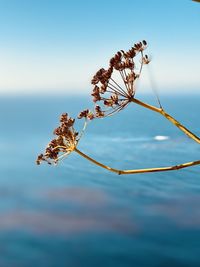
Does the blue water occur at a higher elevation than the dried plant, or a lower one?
higher

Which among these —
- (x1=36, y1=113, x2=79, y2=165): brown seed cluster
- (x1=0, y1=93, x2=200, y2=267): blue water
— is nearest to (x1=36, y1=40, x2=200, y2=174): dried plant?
(x1=36, y1=113, x2=79, y2=165): brown seed cluster

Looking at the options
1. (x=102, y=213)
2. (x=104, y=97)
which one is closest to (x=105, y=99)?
(x=104, y=97)

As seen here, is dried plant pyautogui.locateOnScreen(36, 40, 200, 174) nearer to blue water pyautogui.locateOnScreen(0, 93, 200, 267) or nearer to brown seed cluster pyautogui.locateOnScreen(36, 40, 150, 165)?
brown seed cluster pyautogui.locateOnScreen(36, 40, 150, 165)

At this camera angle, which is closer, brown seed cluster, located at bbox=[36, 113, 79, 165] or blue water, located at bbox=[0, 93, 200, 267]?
brown seed cluster, located at bbox=[36, 113, 79, 165]

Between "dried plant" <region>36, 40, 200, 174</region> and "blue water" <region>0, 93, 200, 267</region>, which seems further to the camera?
"blue water" <region>0, 93, 200, 267</region>

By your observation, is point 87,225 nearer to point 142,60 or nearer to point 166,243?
point 166,243

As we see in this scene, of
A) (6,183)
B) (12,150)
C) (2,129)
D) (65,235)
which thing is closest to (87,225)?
(65,235)

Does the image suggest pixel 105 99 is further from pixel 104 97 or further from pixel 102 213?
pixel 102 213

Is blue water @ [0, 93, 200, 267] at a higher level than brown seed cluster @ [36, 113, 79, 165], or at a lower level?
higher
